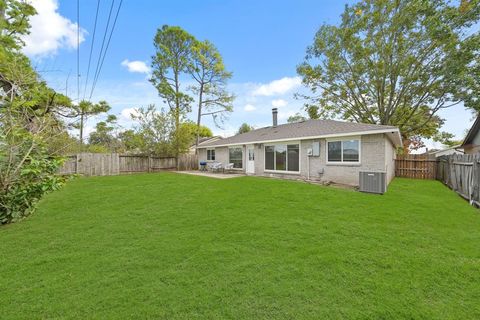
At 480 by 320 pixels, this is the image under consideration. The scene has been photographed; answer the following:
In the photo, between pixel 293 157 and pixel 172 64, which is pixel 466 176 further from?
pixel 172 64

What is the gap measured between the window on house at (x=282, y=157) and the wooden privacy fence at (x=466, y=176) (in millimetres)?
6138

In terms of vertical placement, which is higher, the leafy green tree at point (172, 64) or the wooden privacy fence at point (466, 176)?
the leafy green tree at point (172, 64)

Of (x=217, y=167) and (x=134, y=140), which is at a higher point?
(x=134, y=140)

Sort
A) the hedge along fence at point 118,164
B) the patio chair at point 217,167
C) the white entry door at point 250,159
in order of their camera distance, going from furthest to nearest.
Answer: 1. the patio chair at point 217,167
2. the white entry door at point 250,159
3. the hedge along fence at point 118,164

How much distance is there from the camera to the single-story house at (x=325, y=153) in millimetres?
9273

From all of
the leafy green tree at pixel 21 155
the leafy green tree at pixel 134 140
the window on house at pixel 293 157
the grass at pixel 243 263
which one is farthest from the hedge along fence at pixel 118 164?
the window on house at pixel 293 157

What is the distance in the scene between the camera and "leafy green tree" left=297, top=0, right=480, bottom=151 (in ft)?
46.6

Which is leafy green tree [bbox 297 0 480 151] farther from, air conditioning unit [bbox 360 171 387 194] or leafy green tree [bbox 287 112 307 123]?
air conditioning unit [bbox 360 171 387 194]

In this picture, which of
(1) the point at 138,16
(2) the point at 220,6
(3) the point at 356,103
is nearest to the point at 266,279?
(1) the point at 138,16

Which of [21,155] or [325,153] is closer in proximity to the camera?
[21,155]

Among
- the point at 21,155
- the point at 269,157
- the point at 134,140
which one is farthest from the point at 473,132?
the point at 134,140

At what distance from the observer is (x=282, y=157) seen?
12.4 meters

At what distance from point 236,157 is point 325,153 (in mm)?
6538

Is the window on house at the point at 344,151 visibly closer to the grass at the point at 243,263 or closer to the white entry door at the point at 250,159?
the grass at the point at 243,263
